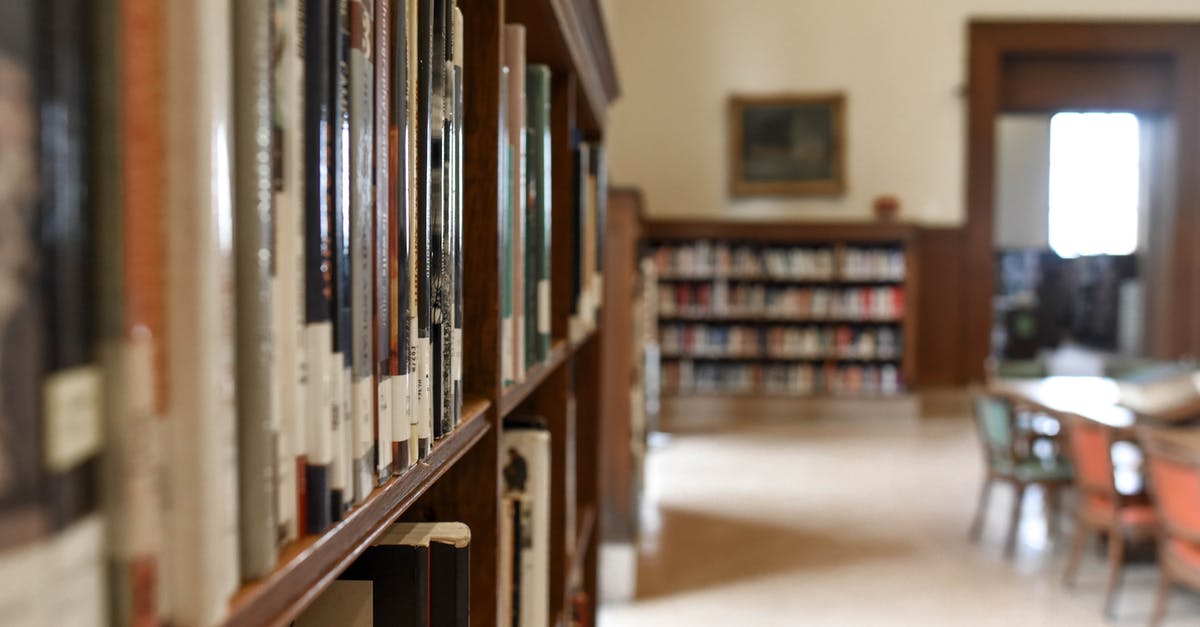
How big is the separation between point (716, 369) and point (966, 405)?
2737 millimetres

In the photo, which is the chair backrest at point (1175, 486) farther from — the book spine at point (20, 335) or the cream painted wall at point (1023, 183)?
the cream painted wall at point (1023, 183)

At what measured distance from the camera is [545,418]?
1.62m

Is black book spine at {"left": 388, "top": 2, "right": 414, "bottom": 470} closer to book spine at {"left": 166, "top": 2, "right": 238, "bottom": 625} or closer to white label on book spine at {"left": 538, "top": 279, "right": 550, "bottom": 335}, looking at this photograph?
book spine at {"left": 166, "top": 2, "right": 238, "bottom": 625}

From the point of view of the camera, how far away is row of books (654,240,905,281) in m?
9.30

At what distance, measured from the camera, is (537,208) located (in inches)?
50.1

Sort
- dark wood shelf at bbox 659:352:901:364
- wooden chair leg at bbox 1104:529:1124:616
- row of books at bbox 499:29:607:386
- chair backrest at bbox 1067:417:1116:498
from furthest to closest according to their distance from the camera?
dark wood shelf at bbox 659:352:901:364 → chair backrest at bbox 1067:417:1116:498 → wooden chair leg at bbox 1104:529:1124:616 → row of books at bbox 499:29:607:386

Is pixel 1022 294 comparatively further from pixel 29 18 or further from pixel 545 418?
pixel 29 18

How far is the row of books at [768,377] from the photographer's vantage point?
9383mm

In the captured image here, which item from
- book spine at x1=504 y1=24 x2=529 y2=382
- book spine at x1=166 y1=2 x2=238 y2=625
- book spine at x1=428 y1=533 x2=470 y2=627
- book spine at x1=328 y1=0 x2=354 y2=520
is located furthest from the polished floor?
book spine at x1=166 y1=2 x2=238 y2=625

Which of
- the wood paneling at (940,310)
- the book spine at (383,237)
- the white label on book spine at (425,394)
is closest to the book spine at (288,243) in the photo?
the book spine at (383,237)

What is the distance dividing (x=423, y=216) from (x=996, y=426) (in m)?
4.74

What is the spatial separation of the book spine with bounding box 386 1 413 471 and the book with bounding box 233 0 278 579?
0.20 metres

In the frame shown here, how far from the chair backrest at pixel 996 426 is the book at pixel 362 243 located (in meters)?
4.82

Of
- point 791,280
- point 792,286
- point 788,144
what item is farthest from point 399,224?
point 788,144
